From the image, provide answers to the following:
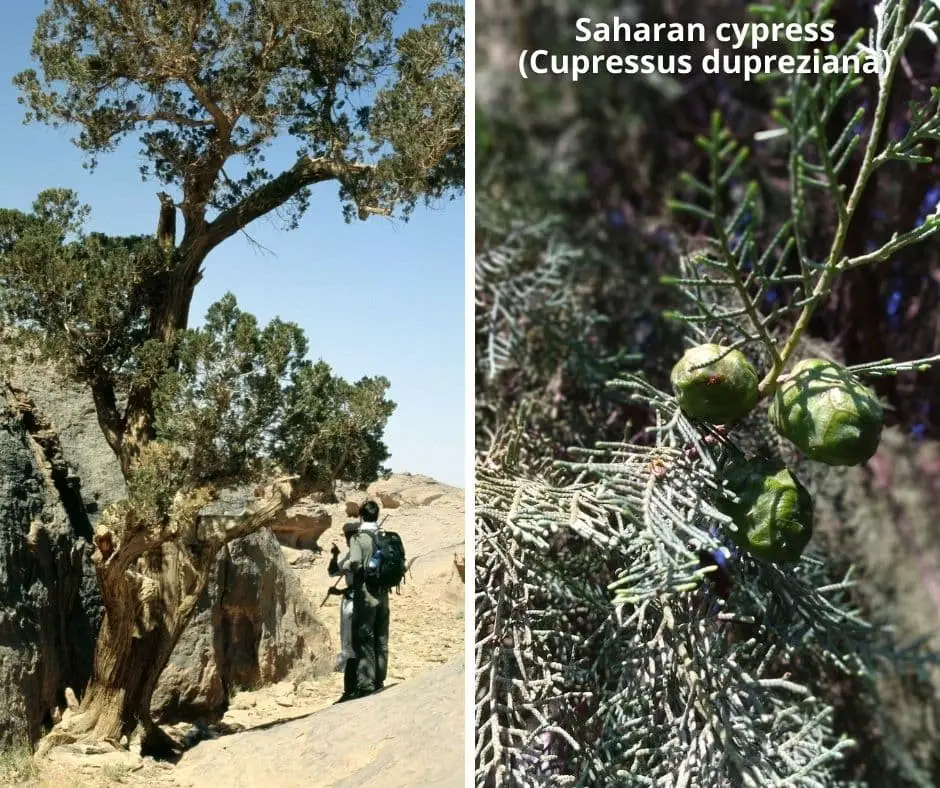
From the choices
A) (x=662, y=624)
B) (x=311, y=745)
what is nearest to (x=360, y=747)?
(x=311, y=745)

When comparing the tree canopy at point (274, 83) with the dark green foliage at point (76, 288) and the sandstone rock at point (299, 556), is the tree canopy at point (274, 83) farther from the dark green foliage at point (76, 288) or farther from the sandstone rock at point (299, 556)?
the sandstone rock at point (299, 556)

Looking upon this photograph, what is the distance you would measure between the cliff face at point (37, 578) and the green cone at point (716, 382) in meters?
2.03

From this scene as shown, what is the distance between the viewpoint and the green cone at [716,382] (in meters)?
0.72

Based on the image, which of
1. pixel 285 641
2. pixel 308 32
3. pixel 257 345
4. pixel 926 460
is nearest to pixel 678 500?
pixel 926 460

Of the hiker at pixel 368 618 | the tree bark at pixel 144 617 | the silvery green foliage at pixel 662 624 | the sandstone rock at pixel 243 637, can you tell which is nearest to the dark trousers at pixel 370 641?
the hiker at pixel 368 618

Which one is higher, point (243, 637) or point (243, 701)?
point (243, 637)

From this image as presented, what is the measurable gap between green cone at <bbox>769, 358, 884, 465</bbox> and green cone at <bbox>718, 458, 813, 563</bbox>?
0.11ft

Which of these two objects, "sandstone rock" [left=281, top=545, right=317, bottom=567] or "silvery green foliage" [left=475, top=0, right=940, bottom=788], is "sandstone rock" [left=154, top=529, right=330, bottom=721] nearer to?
"sandstone rock" [left=281, top=545, right=317, bottom=567]

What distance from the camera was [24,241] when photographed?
226cm

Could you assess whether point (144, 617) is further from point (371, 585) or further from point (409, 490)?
point (409, 490)

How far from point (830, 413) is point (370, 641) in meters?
1.99

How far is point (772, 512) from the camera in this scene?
28.6 inches

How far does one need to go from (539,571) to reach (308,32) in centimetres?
179

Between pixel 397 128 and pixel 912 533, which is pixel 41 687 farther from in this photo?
pixel 912 533
